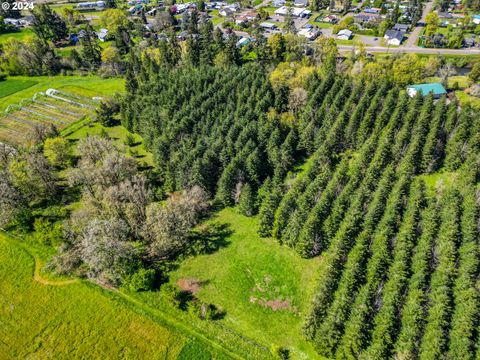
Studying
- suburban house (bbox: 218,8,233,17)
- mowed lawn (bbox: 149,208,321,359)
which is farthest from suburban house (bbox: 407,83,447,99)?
suburban house (bbox: 218,8,233,17)

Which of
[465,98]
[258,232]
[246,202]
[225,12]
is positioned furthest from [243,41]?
[258,232]

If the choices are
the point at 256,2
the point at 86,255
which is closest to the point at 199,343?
the point at 86,255

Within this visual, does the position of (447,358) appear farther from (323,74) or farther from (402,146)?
(323,74)

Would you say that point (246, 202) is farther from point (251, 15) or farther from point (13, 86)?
point (251, 15)

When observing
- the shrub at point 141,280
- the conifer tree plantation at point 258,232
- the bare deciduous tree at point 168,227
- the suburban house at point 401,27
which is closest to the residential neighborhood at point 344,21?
the suburban house at point 401,27

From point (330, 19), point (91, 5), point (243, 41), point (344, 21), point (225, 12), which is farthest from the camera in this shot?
point (91, 5)
